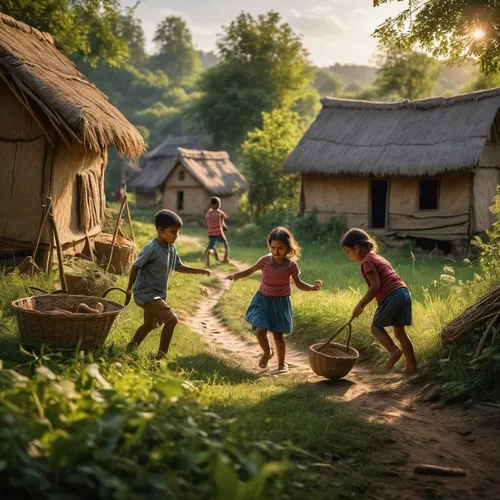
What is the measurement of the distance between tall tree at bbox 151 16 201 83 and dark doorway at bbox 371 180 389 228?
188 feet

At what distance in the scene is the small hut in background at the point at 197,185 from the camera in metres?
26.4

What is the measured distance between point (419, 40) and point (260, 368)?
4.32 m

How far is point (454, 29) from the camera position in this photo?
6.36m

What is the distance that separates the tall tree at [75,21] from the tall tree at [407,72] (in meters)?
28.3

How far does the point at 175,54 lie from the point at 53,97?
2751 inches

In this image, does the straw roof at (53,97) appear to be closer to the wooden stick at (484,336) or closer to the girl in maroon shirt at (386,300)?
the girl in maroon shirt at (386,300)

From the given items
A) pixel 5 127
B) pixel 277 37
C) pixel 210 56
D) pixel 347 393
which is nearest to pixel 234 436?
pixel 347 393

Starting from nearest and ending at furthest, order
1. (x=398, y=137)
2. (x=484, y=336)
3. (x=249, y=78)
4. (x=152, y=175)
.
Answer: (x=484, y=336)
(x=398, y=137)
(x=152, y=175)
(x=249, y=78)

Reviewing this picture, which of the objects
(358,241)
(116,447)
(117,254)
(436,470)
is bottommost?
(436,470)

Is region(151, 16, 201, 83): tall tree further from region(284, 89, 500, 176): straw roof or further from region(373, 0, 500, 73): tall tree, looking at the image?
region(373, 0, 500, 73): tall tree

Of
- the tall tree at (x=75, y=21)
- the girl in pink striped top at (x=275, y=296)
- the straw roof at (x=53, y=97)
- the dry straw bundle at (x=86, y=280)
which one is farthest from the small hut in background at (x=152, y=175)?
the girl in pink striped top at (x=275, y=296)

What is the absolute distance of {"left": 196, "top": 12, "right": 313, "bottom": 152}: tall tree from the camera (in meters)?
37.3

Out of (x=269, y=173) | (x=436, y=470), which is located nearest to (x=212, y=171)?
(x=269, y=173)

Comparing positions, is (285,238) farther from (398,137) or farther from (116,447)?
(398,137)
